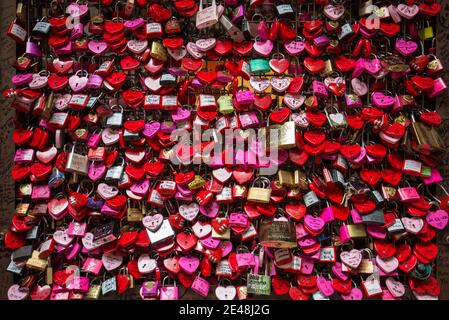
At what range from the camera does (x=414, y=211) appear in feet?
6.06

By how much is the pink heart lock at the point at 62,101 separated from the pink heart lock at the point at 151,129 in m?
0.38

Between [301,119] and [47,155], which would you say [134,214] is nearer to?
[47,155]

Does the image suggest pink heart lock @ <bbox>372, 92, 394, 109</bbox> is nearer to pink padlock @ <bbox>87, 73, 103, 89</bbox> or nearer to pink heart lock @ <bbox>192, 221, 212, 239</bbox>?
pink heart lock @ <bbox>192, 221, 212, 239</bbox>

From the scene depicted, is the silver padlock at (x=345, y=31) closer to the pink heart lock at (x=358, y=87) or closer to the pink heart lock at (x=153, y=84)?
the pink heart lock at (x=358, y=87)

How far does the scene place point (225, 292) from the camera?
1.84 m

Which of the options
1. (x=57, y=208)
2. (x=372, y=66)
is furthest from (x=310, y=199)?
(x=57, y=208)

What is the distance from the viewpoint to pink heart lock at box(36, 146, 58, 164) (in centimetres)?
187

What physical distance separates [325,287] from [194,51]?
124cm

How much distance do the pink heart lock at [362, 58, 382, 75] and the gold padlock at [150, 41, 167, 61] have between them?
3.05ft

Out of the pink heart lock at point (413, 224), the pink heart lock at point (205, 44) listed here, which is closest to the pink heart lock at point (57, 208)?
the pink heart lock at point (205, 44)

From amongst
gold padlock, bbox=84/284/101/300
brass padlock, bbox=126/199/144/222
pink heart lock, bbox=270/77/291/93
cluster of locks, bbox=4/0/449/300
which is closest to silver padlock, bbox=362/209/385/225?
cluster of locks, bbox=4/0/449/300

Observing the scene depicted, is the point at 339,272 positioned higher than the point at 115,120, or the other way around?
the point at 115,120

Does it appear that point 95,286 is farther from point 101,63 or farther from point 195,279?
point 101,63

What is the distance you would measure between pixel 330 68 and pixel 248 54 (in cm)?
39
